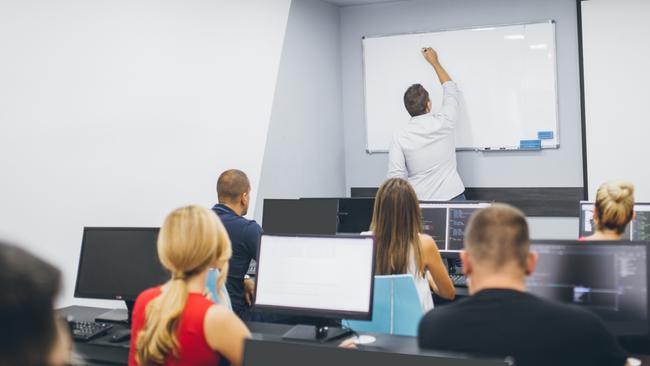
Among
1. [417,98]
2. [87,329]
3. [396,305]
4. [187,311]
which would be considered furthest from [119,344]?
[417,98]

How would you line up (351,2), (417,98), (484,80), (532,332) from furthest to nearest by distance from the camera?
1. (351,2)
2. (484,80)
3. (417,98)
4. (532,332)

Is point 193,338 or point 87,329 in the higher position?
point 193,338

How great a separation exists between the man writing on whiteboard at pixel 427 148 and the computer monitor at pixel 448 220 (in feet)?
5.22

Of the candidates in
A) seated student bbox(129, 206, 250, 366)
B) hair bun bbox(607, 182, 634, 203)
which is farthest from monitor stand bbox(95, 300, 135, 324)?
hair bun bbox(607, 182, 634, 203)

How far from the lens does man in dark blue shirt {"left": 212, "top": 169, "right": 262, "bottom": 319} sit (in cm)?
371

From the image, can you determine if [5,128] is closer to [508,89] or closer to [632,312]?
[632,312]

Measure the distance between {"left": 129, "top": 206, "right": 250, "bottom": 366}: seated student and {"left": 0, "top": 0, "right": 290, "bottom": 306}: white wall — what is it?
122cm

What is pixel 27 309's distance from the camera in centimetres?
69

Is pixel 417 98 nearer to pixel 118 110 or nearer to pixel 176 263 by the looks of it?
pixel 118 110

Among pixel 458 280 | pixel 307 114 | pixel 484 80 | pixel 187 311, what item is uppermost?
pixel 484 80

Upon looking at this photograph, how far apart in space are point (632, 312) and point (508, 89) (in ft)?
12.8

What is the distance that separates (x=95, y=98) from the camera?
13.3ft

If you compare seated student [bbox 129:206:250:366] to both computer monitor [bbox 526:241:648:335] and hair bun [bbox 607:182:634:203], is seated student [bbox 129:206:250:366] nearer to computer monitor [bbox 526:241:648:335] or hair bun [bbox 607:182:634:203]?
computer monitor [bbox 526:241:648:335]

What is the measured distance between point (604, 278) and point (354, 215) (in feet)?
7.73
